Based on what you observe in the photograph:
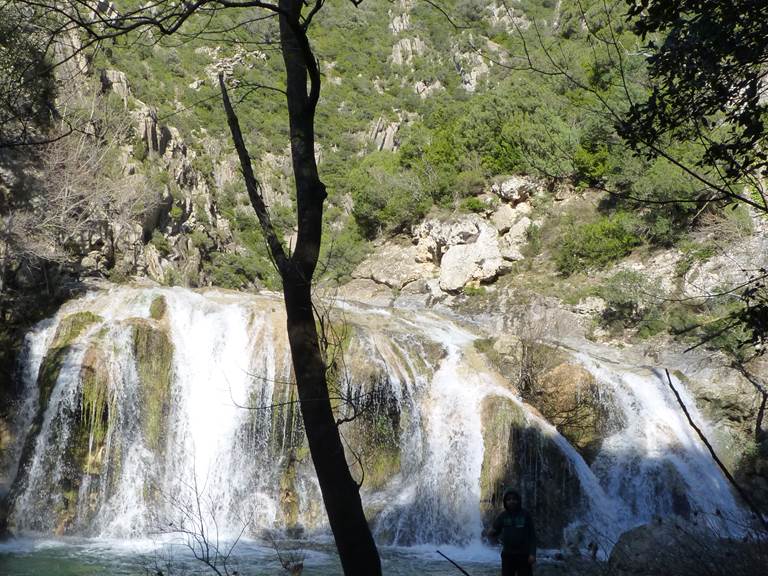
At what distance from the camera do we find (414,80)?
43.3 meters

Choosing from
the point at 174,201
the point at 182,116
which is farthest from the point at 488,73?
the point at 174,201

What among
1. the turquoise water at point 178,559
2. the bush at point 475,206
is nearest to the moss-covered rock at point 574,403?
the turquoise water at point 178,559

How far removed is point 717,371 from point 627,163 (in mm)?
9734

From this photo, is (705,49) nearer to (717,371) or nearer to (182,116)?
(717,371)

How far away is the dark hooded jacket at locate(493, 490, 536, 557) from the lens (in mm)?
5164

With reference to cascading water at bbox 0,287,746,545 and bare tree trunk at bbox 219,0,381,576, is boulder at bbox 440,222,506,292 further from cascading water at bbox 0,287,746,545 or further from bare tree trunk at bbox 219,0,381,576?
bare tree trunk at bbox 219,0,381,576

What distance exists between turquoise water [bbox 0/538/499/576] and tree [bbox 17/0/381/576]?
233 inches

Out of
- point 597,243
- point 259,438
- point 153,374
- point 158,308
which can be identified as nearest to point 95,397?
point 153,374

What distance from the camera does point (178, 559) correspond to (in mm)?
8750

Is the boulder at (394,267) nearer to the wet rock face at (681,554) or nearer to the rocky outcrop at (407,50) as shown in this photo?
the wet rock face at (681,554)

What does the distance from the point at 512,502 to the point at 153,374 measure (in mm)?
8203

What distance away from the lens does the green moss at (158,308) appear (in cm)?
1291

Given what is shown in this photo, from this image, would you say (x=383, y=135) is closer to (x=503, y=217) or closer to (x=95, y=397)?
(x=503, y=217)

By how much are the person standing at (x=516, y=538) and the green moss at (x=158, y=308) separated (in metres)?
9.37
